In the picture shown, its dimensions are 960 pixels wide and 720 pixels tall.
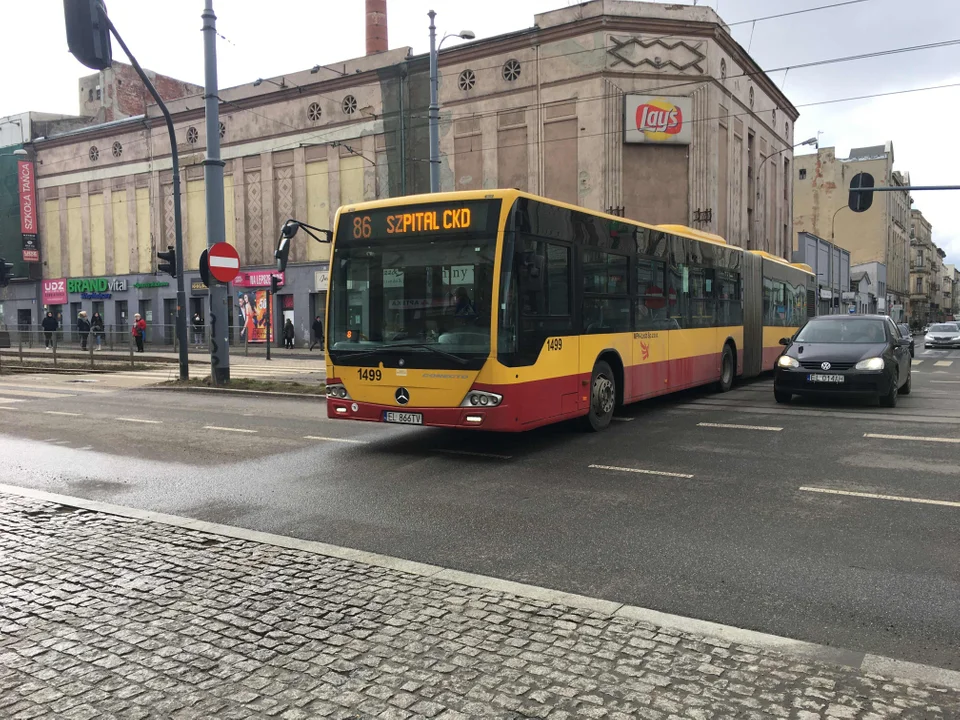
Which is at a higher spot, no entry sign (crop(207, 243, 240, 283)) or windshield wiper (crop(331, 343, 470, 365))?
no entry sign (crop(207, 243, 240, 283))

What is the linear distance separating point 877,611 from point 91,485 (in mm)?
6804

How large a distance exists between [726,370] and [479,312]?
8.80 metres

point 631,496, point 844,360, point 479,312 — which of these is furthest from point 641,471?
point 844,360

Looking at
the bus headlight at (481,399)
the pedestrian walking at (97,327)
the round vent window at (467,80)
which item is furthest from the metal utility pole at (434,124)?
the pedestrian walking at (97,327)

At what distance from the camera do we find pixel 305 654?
360 centimetres

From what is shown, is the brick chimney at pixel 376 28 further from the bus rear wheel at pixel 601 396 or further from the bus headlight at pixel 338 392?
the bus headlight at pixel 338 392

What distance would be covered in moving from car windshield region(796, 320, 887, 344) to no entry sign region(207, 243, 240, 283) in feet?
36.9

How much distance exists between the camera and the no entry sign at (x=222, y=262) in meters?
16.0

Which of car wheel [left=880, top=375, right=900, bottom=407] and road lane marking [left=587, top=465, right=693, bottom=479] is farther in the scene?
car wheel [left=880, top=375, right=900, bottom=407]

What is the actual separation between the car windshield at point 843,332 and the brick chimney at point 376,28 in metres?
31.0

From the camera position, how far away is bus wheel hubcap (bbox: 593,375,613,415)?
10266 millimetres

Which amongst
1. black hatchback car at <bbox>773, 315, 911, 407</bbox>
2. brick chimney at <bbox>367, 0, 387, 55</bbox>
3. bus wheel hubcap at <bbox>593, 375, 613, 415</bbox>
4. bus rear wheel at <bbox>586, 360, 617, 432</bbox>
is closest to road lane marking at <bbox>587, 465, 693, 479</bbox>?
bus rear wheel at <bbox>586, 360, 617, 432</bbox>

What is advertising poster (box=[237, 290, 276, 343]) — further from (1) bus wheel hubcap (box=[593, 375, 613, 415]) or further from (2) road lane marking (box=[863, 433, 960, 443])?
(2) road lane marking (box=[863, 433, 960, 443])

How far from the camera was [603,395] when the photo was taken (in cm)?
1044
